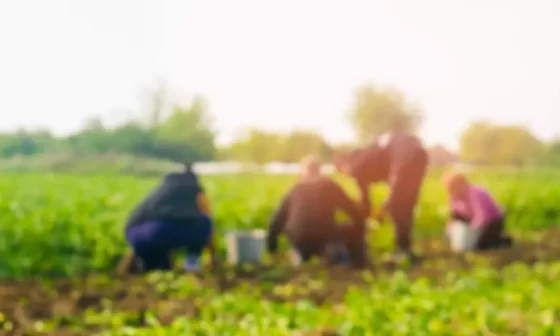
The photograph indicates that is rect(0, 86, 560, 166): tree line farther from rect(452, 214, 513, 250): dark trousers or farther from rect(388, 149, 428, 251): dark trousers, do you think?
rect(452, 214, 513, 250): dark trousers

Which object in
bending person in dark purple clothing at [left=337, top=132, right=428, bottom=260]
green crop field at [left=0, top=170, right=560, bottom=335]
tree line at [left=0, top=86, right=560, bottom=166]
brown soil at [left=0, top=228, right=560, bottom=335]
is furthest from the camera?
bending person in dark purple clothing at [left=337, top=132, right=428, bottom=260]

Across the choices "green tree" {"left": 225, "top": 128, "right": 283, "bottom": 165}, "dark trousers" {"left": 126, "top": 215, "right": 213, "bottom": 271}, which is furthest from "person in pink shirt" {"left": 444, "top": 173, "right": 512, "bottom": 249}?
"dark trousers" {"left": 126, "top": 215, "right": 213, "bottom": 271}

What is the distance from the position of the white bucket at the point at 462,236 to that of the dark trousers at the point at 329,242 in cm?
86

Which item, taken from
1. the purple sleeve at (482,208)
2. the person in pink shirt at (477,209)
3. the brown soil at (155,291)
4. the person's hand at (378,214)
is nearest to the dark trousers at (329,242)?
the brown soil at (155,291)

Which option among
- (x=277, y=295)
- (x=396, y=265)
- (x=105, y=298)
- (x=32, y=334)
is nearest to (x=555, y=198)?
(x=396, y=265)

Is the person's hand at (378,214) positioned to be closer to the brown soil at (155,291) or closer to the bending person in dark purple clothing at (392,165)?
the bending person in dark purple clothing at (392,165)

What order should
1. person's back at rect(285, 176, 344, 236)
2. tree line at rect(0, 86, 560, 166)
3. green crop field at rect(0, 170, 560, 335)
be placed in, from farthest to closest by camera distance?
1. person's back at rect(285, 176, 344, 236)
2. tree line at rect(0, 86, 560, 166)
3. green crop field at rect(0, 170, 560, 335)

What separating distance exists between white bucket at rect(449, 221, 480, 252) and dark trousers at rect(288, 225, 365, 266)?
0.86 m

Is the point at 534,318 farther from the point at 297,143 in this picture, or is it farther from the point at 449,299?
the point at 297,143

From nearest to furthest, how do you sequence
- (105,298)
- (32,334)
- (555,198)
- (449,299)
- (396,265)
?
(32,334)
(449,299)
(105,298)
(396,265)
(555,198)

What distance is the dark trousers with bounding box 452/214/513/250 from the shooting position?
546 centimetres

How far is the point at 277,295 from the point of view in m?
3.86

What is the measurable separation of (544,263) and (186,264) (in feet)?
6.35

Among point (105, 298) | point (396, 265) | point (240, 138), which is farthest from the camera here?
point (396, 265)
